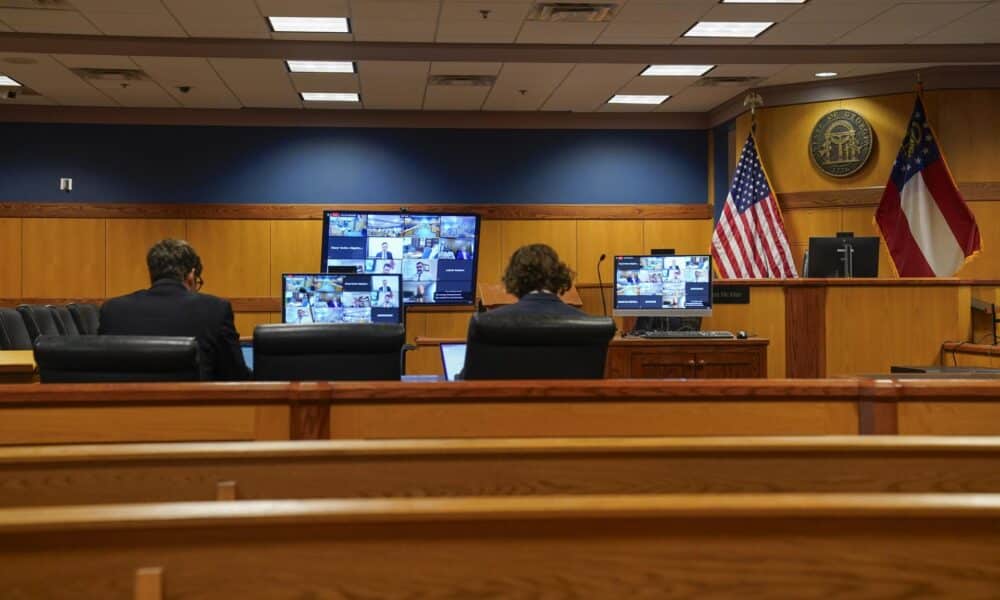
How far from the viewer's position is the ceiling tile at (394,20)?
7.01 metres

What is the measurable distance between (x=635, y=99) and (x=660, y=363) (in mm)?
5212

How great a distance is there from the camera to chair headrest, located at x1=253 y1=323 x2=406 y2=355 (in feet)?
9.72

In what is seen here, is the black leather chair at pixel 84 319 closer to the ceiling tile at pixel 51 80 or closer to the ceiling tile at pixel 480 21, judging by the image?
the ceiling tile at pixel 51 80

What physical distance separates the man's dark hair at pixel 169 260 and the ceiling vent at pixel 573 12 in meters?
4.13

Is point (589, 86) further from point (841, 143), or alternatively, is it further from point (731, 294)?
point (731, 294)

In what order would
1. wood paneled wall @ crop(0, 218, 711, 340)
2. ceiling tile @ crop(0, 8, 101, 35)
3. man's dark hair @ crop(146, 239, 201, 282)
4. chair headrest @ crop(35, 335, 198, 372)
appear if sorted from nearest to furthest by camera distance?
chair headrest @ crop(35, 335, 198, 372) → man's dark hair @ crop(146, 239, 201, 282) → ceiling tile @ crop(0, 8, 101, 35) → wood paneled wall @ crop(0, 218, 711, 340)

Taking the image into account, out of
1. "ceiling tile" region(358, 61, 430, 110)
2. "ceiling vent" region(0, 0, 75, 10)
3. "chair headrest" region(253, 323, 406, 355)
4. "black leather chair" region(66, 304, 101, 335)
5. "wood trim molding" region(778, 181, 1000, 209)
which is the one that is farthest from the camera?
"wood trim molding" region(778, 181, 1000, 209)

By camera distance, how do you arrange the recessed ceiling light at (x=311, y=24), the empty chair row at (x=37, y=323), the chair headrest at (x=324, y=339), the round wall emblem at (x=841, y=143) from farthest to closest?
the round wall emblem at (x=841, y=143), the recessed ceiling light at (x=311, y=24), the empty chair row at (x=37, y=323), the chair headrest at (x=324, y=339)

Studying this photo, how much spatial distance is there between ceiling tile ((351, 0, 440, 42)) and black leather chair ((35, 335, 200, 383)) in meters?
4.80

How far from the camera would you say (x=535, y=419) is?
238 centimetres

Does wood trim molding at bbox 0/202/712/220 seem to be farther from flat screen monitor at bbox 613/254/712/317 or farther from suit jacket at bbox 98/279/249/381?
suit jacket at bbox 98/279/249/381

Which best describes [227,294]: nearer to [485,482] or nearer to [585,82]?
[585,82]

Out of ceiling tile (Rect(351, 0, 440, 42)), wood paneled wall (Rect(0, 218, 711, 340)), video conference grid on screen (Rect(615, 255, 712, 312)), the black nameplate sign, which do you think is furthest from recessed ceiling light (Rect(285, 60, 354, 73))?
the black nameplate sign

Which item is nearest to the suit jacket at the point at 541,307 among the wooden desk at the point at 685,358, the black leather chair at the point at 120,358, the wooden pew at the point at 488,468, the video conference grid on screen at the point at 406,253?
the black leather chair at the point at 120,358
